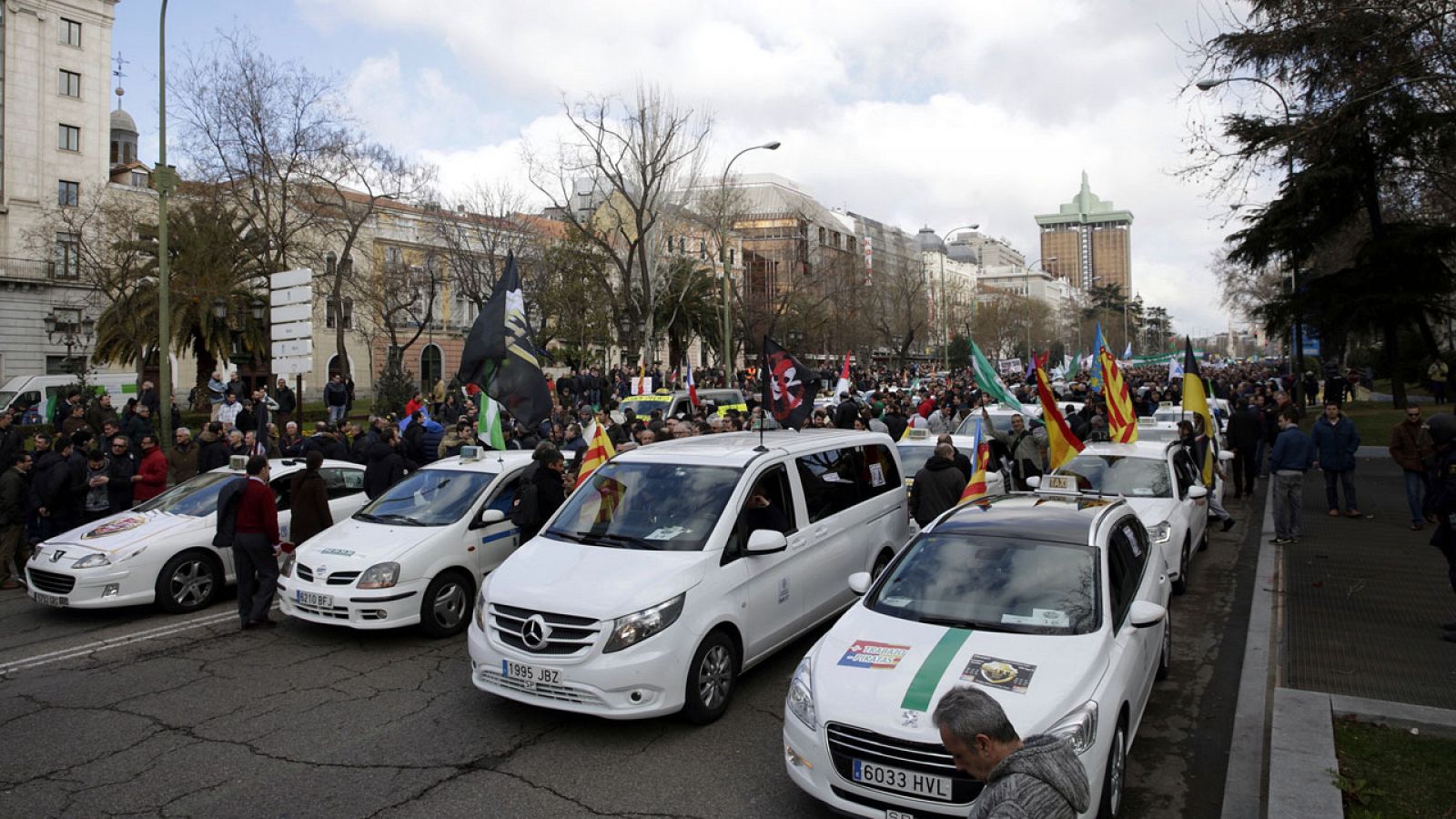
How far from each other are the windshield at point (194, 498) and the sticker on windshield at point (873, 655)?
740 cm

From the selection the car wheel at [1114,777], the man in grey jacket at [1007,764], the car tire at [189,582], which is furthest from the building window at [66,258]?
the man in grey jacket at [1007,764]

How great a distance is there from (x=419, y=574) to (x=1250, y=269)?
28178 millimetres

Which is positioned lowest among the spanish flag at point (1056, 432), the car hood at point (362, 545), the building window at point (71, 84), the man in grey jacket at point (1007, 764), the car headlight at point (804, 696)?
the car headlight at point (804, 696)

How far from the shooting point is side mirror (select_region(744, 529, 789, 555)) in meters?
6.18

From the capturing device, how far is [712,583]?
6012 millimetres

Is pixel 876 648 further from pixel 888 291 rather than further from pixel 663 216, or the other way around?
pixel 888 291

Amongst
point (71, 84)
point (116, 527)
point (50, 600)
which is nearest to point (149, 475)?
point (116, 527)

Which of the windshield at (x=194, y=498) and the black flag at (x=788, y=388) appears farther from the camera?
the black flag at (x=788, y=388)

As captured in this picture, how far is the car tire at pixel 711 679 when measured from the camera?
579cm

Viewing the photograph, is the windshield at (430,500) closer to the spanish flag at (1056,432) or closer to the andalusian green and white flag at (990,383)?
the spanish flag at (1056,432)

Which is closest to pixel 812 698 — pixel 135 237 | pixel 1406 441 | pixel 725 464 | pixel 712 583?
pixel 712 583

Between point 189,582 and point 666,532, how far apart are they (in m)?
5.74

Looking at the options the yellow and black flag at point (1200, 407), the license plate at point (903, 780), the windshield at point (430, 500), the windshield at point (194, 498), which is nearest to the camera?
the license plate at point (903, 780)

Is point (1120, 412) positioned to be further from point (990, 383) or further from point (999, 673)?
point (999, 673)
